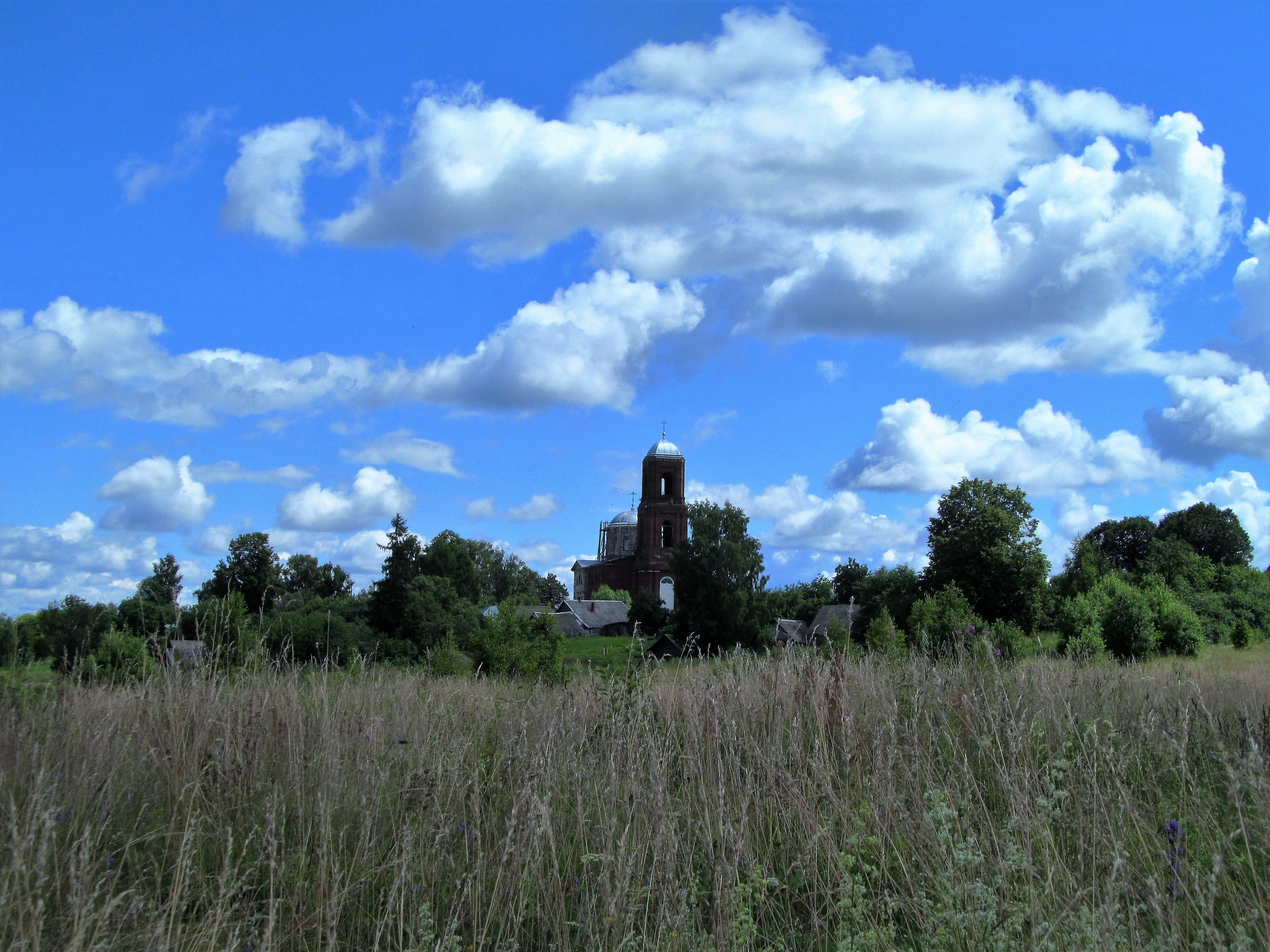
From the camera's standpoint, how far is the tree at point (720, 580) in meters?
55.1

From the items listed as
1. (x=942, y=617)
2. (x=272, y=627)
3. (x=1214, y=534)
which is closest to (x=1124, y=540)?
(x=1214, y=534)

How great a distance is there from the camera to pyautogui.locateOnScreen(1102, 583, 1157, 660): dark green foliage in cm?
3039

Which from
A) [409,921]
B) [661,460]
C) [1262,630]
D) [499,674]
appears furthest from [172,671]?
[661,460]

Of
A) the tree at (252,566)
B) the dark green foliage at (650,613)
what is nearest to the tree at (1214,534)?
the dark green foliage at (650,613)

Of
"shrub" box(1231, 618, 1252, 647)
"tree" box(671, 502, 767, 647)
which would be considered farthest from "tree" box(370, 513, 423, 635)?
"shrub" box(1231, 618, 1252, 647)

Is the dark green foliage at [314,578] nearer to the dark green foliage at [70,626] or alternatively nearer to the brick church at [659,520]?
the brick church at [659,520]

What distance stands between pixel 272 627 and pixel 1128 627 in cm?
3106

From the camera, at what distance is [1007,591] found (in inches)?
1721

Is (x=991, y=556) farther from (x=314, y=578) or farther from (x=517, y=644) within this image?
(x=314, y=578)

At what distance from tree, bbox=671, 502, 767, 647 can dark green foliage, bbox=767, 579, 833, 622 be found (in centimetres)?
110

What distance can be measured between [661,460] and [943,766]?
9345 cm

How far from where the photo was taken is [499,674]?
46.1 feet

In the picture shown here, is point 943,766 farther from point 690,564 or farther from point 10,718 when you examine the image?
point 690,564

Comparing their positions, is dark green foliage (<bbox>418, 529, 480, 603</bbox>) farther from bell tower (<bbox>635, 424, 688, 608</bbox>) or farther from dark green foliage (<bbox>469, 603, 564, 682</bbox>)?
dark green foliage (<bbox>469, 603, 564, 682</bbox>)
